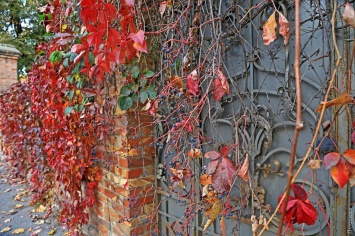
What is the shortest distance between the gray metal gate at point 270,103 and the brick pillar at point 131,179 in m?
0.44

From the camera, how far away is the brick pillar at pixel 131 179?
1.83 meters

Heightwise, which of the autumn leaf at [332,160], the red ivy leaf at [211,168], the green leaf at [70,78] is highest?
the green leaf at [70,78]

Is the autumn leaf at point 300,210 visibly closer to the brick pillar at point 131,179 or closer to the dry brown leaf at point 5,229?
the brick pillar at point 131,179

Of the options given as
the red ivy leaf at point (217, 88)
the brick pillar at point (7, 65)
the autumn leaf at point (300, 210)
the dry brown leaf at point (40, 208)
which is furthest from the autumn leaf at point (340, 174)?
the brick pillar at point (7, 65)

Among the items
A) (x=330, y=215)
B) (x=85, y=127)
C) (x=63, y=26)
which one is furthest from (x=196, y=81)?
(x=63, y=26)

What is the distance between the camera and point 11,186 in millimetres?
4414

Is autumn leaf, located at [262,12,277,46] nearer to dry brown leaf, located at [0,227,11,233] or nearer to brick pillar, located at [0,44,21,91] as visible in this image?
dry brown leaf, located at [0,227,11,233]

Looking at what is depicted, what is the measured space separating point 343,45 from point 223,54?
0.52m

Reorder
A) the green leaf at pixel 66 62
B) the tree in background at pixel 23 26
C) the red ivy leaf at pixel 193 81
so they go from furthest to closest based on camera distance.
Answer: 1. the tree in background at pixel 23 26
2. the green leaf at pixel 66 62
3. the red ivy leaf at pixel 193 81

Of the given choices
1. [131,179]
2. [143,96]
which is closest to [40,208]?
[131,179]

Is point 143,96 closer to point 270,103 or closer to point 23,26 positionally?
point 270,103

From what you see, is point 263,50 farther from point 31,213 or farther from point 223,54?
point 31,213

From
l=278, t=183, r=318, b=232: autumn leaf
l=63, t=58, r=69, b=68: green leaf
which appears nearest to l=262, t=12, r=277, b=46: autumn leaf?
l=278, t=183, r=318, b=232: autumn leaf

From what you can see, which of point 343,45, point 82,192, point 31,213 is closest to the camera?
point 343,45
